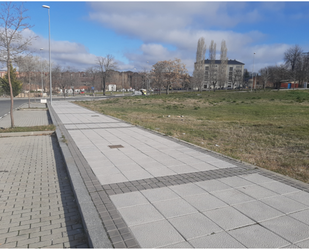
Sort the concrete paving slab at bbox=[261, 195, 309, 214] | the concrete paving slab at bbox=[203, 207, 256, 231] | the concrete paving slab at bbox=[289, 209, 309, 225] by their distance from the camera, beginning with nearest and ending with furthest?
the concrete paving slab at bbox=[203, 207, 256, 231] < the concrete paving slab at bbox=[289, 209, 309, 225] < the concrete paving slab at bbox=[261, 195, 309, 214]

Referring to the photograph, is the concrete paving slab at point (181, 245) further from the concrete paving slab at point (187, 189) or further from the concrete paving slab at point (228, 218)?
the concrete paving slab at point (187, 189)

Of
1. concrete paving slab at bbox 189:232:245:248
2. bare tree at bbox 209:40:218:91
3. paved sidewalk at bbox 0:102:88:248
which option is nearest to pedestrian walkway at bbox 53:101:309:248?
concrete paving slab at bbox 189:232:245:248

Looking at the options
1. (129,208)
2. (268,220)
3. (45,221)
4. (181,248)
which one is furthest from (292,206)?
(45,221)

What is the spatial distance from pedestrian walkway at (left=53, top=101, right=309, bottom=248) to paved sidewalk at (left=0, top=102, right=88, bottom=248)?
1.49 feet

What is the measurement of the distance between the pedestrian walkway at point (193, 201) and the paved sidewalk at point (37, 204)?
17.9 inches

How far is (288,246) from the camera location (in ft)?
9.61

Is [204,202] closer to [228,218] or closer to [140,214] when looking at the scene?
[228,218]

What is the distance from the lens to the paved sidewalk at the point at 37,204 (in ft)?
10.7

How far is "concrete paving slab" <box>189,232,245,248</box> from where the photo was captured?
9.60ft

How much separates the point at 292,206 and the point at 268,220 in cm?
74

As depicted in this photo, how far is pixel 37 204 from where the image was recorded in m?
4.25

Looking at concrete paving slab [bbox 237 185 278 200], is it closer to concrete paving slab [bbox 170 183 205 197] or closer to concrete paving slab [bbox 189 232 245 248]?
concrete paving slab [bbox 170 183 205 197]

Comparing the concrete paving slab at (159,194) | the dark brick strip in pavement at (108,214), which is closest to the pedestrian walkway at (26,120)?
the dark brick strip in pavement at (108,214)

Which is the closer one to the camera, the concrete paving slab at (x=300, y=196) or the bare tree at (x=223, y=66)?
the concrete paving slab at (x=300, y=196)
